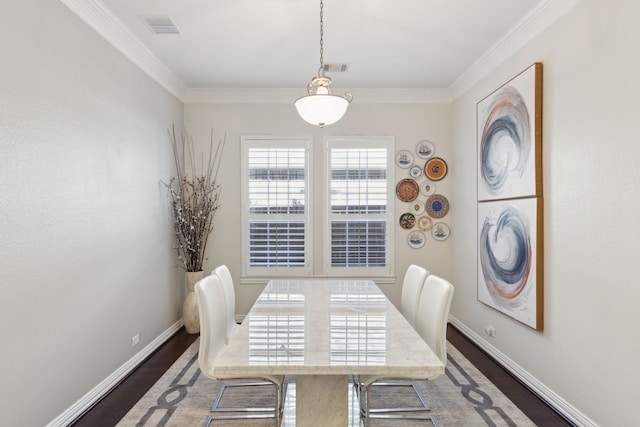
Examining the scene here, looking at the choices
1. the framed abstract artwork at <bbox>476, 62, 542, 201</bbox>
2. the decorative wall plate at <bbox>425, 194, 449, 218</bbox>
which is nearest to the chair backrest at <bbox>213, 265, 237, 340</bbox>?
the framed abstract artwork at <bbox>476, 62, 542, 201</bbox>

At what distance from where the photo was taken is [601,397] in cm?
216

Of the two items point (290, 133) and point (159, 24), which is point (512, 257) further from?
point (159, 24)

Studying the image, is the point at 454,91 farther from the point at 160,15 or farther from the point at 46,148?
the point at 46,148

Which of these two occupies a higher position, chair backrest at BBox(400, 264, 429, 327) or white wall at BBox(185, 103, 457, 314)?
white wall at BBox(185, 103, 457, 314)

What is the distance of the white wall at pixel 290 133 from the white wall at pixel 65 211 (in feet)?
3.48

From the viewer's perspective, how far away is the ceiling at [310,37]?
2682 millimetres

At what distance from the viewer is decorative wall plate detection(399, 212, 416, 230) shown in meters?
4.53

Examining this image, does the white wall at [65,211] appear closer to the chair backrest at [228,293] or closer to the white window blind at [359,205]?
the chair backrest at [228,293]

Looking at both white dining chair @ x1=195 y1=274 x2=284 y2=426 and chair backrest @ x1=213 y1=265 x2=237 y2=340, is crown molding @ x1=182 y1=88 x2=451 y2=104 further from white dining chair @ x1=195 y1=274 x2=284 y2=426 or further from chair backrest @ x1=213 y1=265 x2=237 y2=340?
white dining chair @ x1=195 y1=274 x2=284 y2=426

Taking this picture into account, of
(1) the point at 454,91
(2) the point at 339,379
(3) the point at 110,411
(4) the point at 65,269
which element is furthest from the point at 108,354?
(1) the point at 454,91

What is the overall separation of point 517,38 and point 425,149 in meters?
1.66

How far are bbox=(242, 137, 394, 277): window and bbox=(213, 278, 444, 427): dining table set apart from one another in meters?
2.14

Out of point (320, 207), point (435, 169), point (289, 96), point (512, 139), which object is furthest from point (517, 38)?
point (320, 207)

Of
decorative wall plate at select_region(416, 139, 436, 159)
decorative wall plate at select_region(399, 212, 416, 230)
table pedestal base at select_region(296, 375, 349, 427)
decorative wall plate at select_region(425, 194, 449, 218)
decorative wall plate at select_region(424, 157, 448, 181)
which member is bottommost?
table pedestal base at select_region(296, 375, 349, 427)
